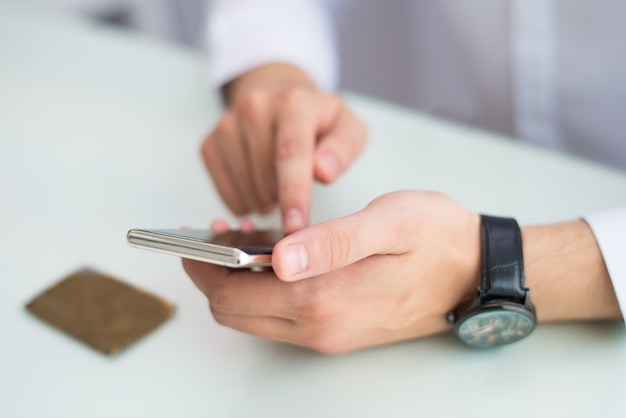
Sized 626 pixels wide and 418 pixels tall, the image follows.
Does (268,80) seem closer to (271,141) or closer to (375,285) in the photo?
(271,141)

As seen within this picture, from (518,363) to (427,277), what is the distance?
9 centimetres

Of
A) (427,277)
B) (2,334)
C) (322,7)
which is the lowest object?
(2,334)

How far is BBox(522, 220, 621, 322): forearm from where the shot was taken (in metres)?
0.45

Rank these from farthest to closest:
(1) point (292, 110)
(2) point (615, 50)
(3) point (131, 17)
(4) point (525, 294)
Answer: (3) point (131, 17) → (2) point (615, 50) → (1) point (292, 110) → (4) point (525, 294)

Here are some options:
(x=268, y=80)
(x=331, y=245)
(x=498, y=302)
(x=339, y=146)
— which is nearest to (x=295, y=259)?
(x=331, y=245)

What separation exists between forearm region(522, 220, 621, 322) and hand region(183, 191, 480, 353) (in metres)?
0.05

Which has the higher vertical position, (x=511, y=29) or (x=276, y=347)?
(x=511, y=29)

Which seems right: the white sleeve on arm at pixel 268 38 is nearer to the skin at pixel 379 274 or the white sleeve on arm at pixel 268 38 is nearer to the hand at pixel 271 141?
the hand at pixel 271 141

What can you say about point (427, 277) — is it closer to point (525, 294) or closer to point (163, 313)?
point (525, 294)

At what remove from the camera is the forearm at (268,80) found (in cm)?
76

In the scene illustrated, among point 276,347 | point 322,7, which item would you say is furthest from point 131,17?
point 276,347

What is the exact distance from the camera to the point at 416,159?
0.66m

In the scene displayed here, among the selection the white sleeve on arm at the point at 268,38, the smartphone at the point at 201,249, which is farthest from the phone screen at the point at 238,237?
Answer: the white sleeve on arm at the point at 268,38

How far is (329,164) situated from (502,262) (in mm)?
190
